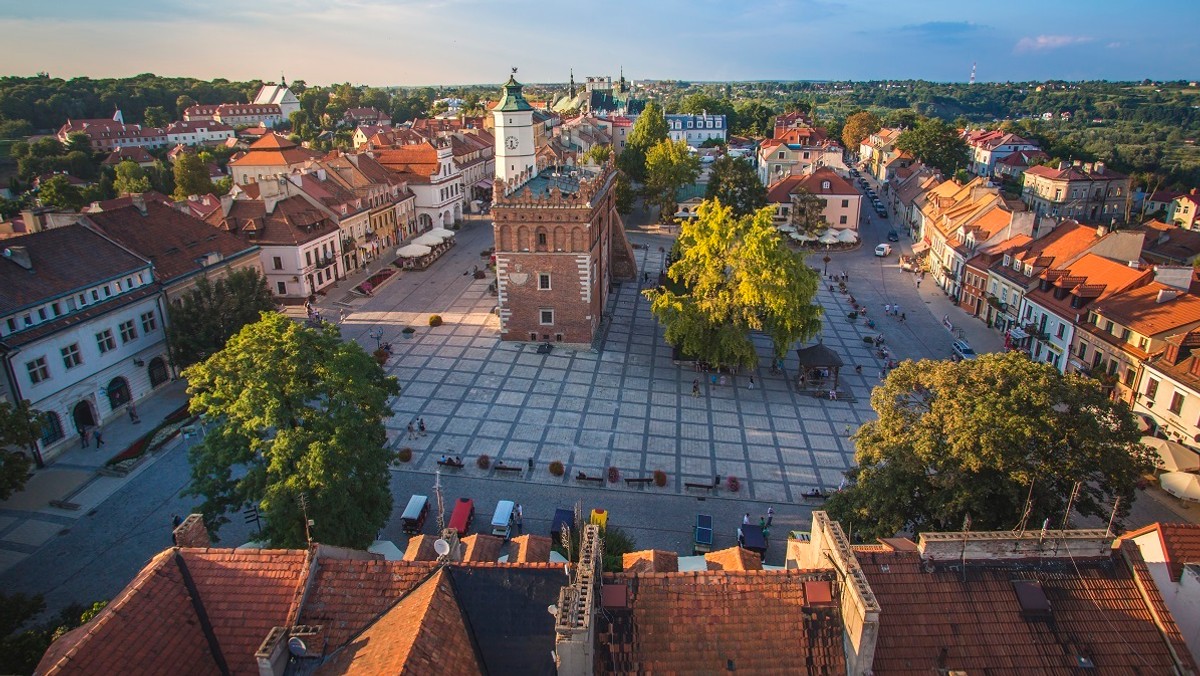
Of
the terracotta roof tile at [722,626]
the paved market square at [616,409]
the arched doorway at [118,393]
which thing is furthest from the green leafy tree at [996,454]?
the arched doorway at [118,393]

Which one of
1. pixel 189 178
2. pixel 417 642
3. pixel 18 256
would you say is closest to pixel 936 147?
pixel 189 178

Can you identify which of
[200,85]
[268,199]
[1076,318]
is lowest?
[1076,318]

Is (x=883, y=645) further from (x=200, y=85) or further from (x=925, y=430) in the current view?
(x=200, y=85)

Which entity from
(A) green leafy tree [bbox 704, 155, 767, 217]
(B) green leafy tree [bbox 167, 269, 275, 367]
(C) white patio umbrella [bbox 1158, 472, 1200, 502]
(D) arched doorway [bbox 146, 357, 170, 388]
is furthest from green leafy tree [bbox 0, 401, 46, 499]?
(A) green leafy tree [bbox 704, 155, 767, 217]

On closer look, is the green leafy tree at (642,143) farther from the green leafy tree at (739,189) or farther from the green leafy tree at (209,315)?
the green leafy tree at (209,315)

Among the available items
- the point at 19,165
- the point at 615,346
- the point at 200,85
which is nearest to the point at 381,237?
the point at 615,346

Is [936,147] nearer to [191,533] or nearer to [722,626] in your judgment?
[722,626]
